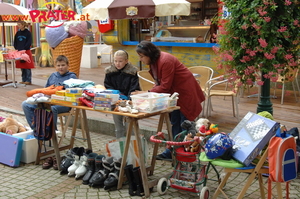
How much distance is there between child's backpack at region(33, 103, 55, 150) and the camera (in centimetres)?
519

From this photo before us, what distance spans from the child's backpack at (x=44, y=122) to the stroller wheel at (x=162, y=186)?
1.66m

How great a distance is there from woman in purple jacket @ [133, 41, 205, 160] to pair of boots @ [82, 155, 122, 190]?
563 millimetres

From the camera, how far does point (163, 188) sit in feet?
14.4

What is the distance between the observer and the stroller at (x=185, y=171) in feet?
13.7

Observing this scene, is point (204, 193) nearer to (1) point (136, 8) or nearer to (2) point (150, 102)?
(2) point (150, 102)

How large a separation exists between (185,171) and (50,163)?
1.96 meters

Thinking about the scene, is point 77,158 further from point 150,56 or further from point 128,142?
point 150,56

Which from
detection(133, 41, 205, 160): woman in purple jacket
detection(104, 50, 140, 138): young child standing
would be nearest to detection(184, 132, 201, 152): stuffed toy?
detection(133, 41, 205, 160): woman in purple jacket

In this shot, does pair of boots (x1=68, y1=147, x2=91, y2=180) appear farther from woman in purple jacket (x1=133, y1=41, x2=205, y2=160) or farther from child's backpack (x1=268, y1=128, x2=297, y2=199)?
child's backpack (x1=268, y1=128, x2=297, y2=199)

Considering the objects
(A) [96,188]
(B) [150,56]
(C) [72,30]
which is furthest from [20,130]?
(C) [72,30]

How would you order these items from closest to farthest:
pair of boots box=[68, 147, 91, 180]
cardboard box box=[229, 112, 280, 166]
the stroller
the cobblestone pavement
→ cardboard box box=[229, 112, 280, 166]
the stroller
the cobblestone pavement
pair of boots box=[68, 147, 91, 180]

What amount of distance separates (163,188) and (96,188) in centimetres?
77

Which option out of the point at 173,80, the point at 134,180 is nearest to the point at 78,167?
the point at 134,180

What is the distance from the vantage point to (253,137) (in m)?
3.76
